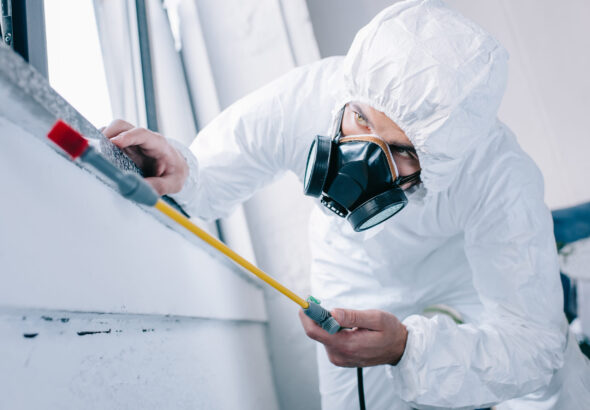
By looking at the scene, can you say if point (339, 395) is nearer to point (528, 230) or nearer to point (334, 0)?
point (528, 230)

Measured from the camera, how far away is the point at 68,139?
0.34m

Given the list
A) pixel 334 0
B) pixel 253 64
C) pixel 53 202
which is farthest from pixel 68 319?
pixel 334 0

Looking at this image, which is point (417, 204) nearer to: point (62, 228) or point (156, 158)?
point (156, 158)

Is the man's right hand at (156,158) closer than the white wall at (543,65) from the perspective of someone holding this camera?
Yes

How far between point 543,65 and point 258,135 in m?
1.56

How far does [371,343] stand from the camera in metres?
0.78

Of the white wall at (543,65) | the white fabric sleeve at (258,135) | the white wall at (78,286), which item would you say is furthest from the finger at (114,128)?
the white wall at (543,65)

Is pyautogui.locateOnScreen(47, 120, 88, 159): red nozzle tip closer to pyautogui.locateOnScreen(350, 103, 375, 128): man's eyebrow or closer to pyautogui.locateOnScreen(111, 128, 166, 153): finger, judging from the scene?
pyautogui.locateOnScreen(111, 128, 166, 153): finger

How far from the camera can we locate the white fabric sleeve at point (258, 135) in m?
0.95

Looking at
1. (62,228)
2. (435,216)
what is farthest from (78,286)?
(435,216)

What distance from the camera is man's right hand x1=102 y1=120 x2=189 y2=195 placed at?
637 millimetres

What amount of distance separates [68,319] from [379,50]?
0.67 m

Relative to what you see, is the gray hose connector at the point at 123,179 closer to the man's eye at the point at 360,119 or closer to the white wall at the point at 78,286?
the white wall at the point at 78,286

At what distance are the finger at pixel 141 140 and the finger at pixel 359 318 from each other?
471 mm
